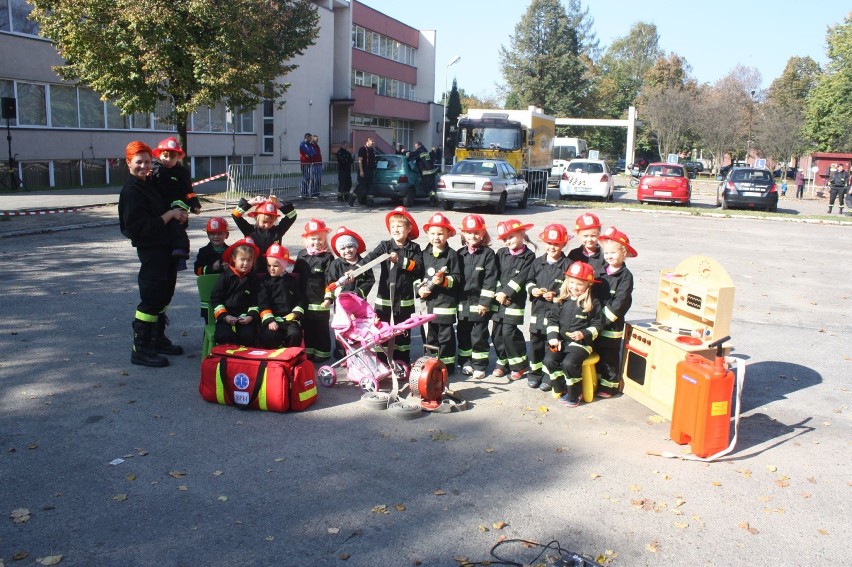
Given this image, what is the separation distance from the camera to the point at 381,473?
5.03 meters

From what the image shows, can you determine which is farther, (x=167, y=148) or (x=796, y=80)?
(x=796, y=80)

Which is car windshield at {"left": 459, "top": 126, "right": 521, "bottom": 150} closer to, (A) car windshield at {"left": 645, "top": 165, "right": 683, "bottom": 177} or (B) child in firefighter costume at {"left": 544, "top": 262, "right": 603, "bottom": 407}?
(A) car windshield at {"left": 645, "top": 165, "right": 683, "bottom": 177}

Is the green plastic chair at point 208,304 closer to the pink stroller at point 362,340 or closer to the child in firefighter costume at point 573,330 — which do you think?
the pink stroller at point 362,340

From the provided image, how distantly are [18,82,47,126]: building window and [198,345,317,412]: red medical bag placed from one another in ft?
68.7

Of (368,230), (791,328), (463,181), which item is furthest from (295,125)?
(791,328)

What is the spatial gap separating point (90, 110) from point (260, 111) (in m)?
12.1

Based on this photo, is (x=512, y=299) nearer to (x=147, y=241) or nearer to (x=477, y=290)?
(x=477, y=290)

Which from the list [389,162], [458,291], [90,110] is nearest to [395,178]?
[389,162]

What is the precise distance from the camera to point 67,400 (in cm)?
609

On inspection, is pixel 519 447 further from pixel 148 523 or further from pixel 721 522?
pixel 148 523

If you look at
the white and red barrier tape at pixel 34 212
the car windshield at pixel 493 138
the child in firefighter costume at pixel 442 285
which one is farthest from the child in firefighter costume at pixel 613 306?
the car windshield at pixel 493 138

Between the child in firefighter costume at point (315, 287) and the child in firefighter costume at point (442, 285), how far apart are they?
95 centimetres

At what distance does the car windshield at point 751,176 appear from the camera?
2719 cm

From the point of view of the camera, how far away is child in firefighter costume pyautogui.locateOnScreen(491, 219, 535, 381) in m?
7.01
